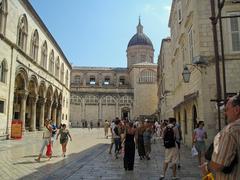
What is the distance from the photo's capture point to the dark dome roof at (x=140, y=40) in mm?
72375

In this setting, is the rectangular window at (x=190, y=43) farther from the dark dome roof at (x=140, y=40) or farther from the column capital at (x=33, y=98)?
the dark dome roof at (x=140, y=40)

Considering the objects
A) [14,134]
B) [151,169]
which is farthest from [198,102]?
[14,134]

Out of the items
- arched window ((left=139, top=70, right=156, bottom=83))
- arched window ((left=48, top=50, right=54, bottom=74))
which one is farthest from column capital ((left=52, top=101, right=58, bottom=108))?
arched window ((left=139, top=70, right=156, bottom=83))

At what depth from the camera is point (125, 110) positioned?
63531 mm

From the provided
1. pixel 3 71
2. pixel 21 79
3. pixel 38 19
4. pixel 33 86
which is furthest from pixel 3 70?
pixel 38 19

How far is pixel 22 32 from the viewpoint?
2441 centimetres

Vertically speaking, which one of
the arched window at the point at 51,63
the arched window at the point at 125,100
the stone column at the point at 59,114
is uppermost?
the arched window at the point at 51,63

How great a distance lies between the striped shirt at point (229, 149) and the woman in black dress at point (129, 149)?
22.4 ft

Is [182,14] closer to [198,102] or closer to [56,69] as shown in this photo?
[198,102]

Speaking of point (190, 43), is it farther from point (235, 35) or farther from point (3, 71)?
point (3, 71)

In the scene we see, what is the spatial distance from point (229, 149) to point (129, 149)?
7.11 m

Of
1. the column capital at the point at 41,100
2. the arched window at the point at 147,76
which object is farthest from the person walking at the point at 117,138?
the arched window at the point at 147,76

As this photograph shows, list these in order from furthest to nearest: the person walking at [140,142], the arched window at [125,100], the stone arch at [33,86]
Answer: the arched window at [125,100], the stone arch at [33,86], the person walking at [140,142]

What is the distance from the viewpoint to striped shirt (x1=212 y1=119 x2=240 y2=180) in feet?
8.54
